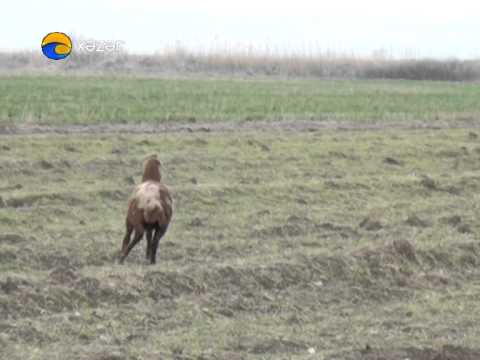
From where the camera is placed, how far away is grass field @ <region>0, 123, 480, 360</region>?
8391 mm

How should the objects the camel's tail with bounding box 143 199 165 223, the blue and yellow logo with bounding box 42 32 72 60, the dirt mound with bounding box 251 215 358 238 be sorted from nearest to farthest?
1. the camel's tail with bounding box 143 199 165 223
2. the dirt mound with bounding box 251 215 358 238
3. the blue and yellow logo with bounding box 42 32 72 60

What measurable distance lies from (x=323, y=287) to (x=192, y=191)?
4.52 m

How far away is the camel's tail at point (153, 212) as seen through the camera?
10047 mm

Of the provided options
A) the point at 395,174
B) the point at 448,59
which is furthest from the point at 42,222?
the point at 448,59

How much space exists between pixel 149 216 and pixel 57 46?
1331 inches

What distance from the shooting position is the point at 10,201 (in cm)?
1318

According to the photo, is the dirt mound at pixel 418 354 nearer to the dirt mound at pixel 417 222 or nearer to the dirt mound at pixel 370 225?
the dirt mound at pixel 370 225

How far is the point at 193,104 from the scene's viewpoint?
25.9 metres

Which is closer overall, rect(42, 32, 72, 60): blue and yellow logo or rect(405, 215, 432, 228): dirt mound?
rect(405, 215, 432, 228): dirt mound

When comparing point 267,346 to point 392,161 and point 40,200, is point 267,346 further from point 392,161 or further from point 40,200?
point 392,161

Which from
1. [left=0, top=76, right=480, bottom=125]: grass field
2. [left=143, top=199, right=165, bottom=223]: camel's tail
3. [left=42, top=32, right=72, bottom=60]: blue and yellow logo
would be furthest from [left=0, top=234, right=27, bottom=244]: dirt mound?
[left=42, top=32, right=72, bottom=60]: blue and yellow logo

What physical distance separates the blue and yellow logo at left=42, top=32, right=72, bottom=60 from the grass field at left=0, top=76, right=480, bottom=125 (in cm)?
421

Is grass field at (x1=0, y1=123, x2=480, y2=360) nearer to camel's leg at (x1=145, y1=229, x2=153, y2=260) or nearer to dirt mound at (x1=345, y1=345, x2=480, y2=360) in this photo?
dirt mound at (x1=345, y1=345, x2=480, y2=360)

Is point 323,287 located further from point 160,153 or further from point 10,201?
point 160,153
